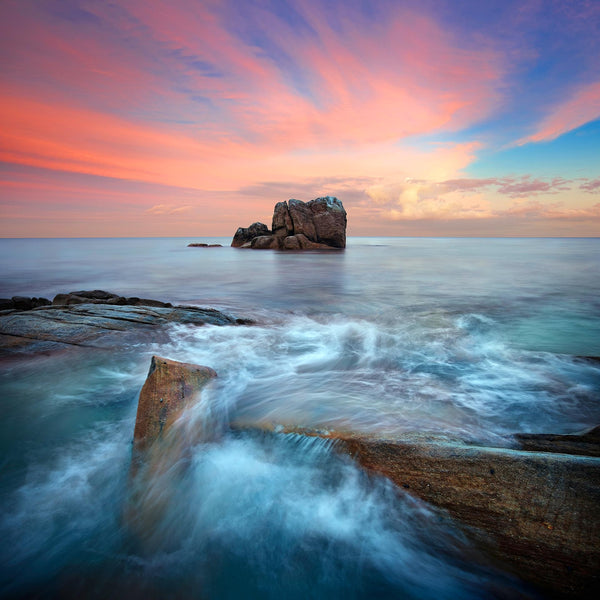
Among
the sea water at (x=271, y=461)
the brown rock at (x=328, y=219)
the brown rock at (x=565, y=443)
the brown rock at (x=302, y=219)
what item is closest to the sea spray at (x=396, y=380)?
the sea water at (x=271, y=461)

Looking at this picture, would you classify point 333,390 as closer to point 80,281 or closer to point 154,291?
point 154,291

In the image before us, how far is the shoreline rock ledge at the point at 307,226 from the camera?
53.0m

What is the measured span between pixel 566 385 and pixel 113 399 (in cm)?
648

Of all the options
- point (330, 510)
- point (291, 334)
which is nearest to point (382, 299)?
point (291, 334)

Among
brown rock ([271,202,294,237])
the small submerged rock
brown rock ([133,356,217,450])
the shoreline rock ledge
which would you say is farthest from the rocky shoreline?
brown rock ([271,202,294,237])

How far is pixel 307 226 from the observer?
53750 mm

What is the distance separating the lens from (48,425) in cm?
371

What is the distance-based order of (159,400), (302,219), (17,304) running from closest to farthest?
(159,400), (17,304), (302,219)

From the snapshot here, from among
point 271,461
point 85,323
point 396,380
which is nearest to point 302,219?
point 85,323

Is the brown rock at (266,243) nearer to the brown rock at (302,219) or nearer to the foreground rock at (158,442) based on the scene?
the brown rock at (302,219)

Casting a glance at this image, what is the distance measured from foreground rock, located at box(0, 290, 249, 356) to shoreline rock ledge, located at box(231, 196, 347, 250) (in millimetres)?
45423

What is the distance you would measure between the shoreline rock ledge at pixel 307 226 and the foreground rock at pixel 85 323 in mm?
45423

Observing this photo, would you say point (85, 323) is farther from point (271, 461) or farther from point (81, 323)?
point (271, 461)

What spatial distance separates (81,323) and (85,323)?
69 mm
